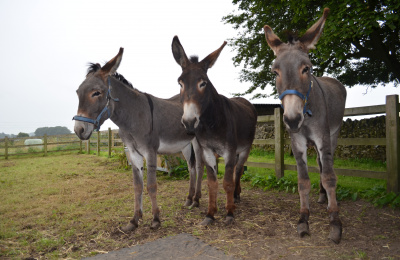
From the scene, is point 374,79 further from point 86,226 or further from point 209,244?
point 86,226

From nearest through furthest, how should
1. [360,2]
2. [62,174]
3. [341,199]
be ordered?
[341,199] < [360,2] < [62,174]

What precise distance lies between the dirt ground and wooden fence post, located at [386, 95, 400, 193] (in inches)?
25.1

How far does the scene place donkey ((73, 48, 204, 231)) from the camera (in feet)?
11.4

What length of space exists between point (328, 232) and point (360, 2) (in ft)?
25.9

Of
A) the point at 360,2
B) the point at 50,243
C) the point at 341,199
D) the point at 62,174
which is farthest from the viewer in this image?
the point at 62,174

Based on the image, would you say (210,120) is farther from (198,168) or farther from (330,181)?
(330,181)

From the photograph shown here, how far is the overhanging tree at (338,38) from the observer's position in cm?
772

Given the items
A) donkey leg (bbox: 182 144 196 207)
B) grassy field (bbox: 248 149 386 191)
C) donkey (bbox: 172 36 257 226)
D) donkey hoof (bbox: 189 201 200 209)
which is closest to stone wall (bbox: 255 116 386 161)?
grassy field (bbox: 248 149 386 191)

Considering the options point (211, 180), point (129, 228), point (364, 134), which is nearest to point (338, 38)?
point (364, 134)

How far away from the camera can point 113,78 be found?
389cm

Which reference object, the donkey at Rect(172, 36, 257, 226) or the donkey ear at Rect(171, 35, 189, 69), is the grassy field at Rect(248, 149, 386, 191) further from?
the donkey ear at Rect(171, 35, 189, 69)

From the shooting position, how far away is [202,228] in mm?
3674

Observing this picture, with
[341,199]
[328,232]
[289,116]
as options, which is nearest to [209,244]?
[328,232]

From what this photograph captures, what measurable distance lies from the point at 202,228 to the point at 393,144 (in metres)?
3.92
